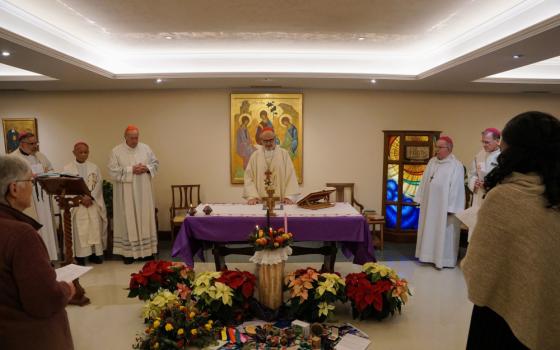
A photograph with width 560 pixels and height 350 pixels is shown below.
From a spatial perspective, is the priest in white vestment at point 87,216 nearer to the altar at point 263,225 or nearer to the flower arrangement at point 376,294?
the altar at point 263,225

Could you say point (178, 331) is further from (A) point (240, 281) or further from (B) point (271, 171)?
(B) point (271, 171)

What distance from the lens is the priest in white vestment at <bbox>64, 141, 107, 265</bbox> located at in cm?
554

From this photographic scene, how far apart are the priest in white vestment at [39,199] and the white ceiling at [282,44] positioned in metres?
1.08

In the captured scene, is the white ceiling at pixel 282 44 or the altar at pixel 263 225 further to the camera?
the altar at pixel 263 225

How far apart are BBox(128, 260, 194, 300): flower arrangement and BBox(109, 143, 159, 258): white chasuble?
171cm

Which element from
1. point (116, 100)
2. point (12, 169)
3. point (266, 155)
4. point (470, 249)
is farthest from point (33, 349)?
point (116, 100)

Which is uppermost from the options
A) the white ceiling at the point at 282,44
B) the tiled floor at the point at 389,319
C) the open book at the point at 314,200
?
the white ceiling at the point at 282,44

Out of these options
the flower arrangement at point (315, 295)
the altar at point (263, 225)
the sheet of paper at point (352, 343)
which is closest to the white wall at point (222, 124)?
the altar at point (263, 225)

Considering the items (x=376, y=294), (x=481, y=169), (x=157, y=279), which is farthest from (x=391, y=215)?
(x=157, y=279)

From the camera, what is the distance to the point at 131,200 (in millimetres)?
5691

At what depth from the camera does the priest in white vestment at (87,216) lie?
5535 millimetres

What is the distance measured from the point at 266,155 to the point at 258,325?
2291 mm

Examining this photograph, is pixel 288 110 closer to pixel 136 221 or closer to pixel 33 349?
pixel 136 221

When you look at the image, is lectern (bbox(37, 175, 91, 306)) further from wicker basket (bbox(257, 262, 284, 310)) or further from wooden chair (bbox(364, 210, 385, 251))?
wooden chair (bbox(364, 210, 385, 251))
